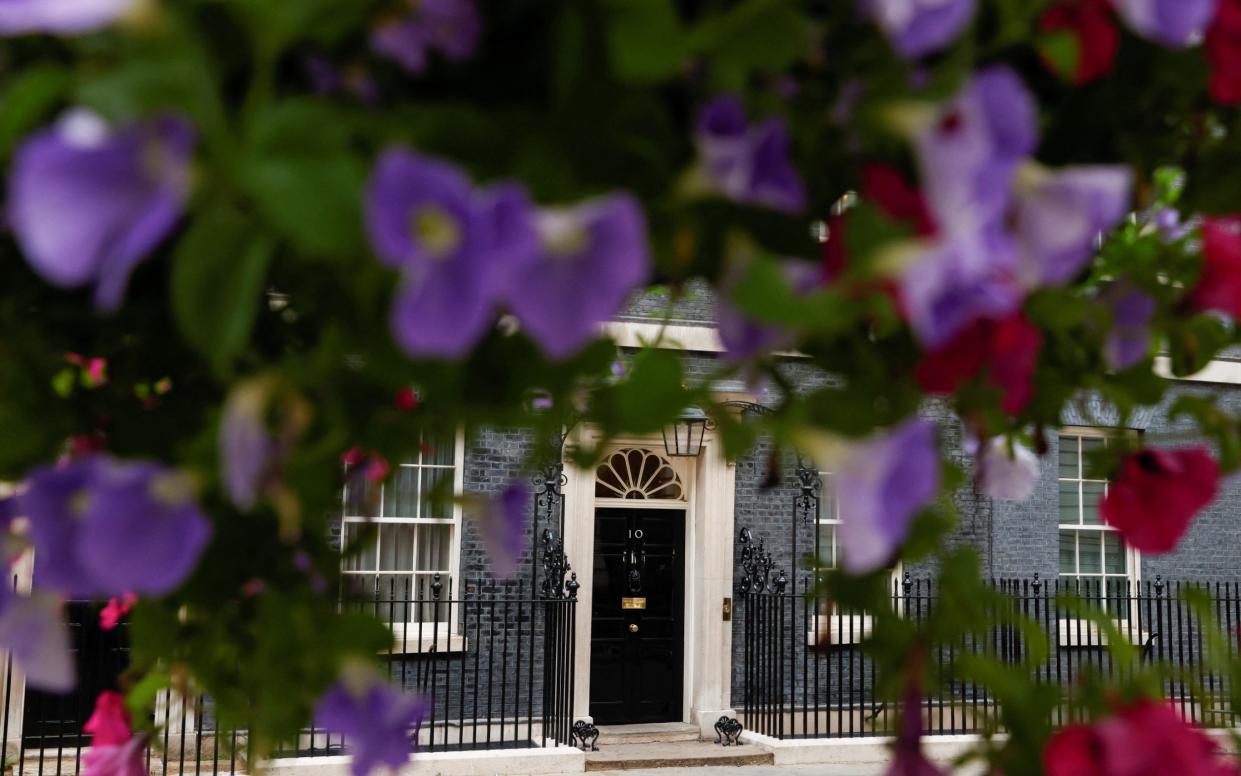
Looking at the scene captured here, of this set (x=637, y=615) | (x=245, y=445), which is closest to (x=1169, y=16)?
(x=245, y=445)

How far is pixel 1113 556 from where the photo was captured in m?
11.9

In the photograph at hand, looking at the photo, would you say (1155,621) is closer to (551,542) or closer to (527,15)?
(551,542)

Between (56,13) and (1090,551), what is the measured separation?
12.9m

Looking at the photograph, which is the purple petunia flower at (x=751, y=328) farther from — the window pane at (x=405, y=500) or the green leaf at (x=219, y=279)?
the window pane at (x=405, y=500)

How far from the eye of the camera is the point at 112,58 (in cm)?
37

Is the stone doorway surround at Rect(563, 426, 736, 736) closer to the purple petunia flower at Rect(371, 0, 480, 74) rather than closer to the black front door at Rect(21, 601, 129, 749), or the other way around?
the black front door at Rect(21, 601, 129, 749)

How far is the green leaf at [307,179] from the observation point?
1.08 ft

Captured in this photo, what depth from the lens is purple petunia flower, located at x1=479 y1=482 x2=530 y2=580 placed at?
0.70 m

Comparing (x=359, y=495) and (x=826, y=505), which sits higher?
(x=826, y=505)

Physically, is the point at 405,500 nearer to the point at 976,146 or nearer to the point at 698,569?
the point at 698,569

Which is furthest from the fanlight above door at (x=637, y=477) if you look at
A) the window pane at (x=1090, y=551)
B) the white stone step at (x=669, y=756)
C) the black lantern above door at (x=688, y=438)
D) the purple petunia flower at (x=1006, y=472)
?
the purple petunia flower at (x=1006, y=472)

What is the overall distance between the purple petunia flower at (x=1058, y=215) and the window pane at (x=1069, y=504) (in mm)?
12265

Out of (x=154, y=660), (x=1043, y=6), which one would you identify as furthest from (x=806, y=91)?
(x=154, y=660)

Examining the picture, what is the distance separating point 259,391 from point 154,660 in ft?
1.97
